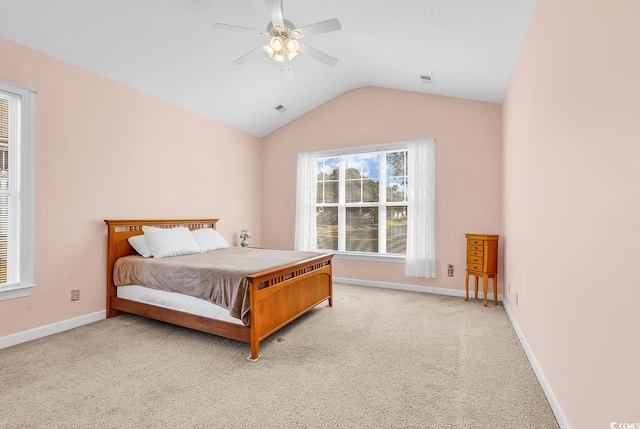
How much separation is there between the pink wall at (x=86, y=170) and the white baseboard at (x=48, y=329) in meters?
0.05

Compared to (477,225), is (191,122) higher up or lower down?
higher up

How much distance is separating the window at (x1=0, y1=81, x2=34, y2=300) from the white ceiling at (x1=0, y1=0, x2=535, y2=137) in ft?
1.92

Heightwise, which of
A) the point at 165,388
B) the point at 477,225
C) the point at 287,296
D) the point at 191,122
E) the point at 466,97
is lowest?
the point at 165,388

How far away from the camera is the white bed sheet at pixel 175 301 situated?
2715 millimetres

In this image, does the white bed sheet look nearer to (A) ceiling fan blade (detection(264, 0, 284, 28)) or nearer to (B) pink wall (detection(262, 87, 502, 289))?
(A) ceiling fan blade (detection(264, 0, 284, 28))

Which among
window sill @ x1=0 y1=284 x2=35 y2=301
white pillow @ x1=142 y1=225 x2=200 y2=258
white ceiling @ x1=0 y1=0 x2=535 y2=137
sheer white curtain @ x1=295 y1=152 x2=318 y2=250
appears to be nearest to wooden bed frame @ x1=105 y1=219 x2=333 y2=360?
white pillow @ x1=142 y1=225 x2=200 y2=258

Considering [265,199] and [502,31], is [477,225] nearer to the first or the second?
[502,31]

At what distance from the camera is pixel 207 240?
14.0 ft

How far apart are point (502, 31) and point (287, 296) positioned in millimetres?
3045

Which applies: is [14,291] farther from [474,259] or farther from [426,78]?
[426,78]

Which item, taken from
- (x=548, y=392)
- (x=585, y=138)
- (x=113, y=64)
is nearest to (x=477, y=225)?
(x=548, y=392)

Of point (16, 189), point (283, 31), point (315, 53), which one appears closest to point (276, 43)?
point (283, 31)

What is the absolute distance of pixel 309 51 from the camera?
2.96 metres

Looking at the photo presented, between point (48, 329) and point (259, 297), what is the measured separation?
2.18m
